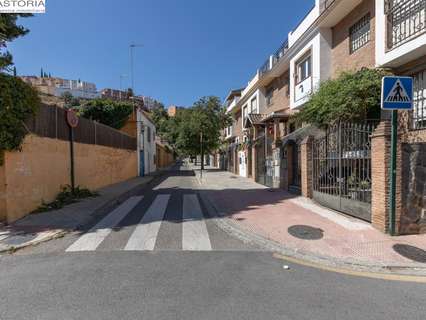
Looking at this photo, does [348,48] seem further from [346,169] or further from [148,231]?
[148,231]

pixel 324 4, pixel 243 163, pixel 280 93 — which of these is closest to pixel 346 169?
pixel 324 4

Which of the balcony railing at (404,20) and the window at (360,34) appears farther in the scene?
the window at (360,34)

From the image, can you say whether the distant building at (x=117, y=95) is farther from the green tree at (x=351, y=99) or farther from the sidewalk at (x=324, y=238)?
the sidewalk at (x=324, y=238)

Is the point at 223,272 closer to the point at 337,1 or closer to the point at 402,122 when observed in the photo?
the point at 402,122

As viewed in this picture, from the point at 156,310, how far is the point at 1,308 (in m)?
1.84

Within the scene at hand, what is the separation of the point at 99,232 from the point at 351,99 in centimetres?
834

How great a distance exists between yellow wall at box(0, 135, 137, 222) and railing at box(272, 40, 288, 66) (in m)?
12.2

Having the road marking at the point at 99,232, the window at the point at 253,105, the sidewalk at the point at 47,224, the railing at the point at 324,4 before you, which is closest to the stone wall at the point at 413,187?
the road marking at the point at 99,232

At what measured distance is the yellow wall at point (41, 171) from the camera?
753 centimetres

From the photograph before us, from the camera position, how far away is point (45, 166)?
30.1 feet

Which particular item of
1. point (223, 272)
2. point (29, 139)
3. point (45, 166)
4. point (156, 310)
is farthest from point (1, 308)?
point (45, 166)

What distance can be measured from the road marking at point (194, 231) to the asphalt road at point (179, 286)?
0.06 m

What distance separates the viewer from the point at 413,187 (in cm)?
591

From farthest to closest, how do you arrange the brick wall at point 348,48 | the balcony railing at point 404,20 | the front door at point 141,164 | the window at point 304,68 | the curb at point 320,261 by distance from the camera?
1. the front door at point 141,164
2. the window at point 304,68
3. the brick wall at point 348,48
4. the balcony railing at point 404,20
5. the curb at point 320,261
